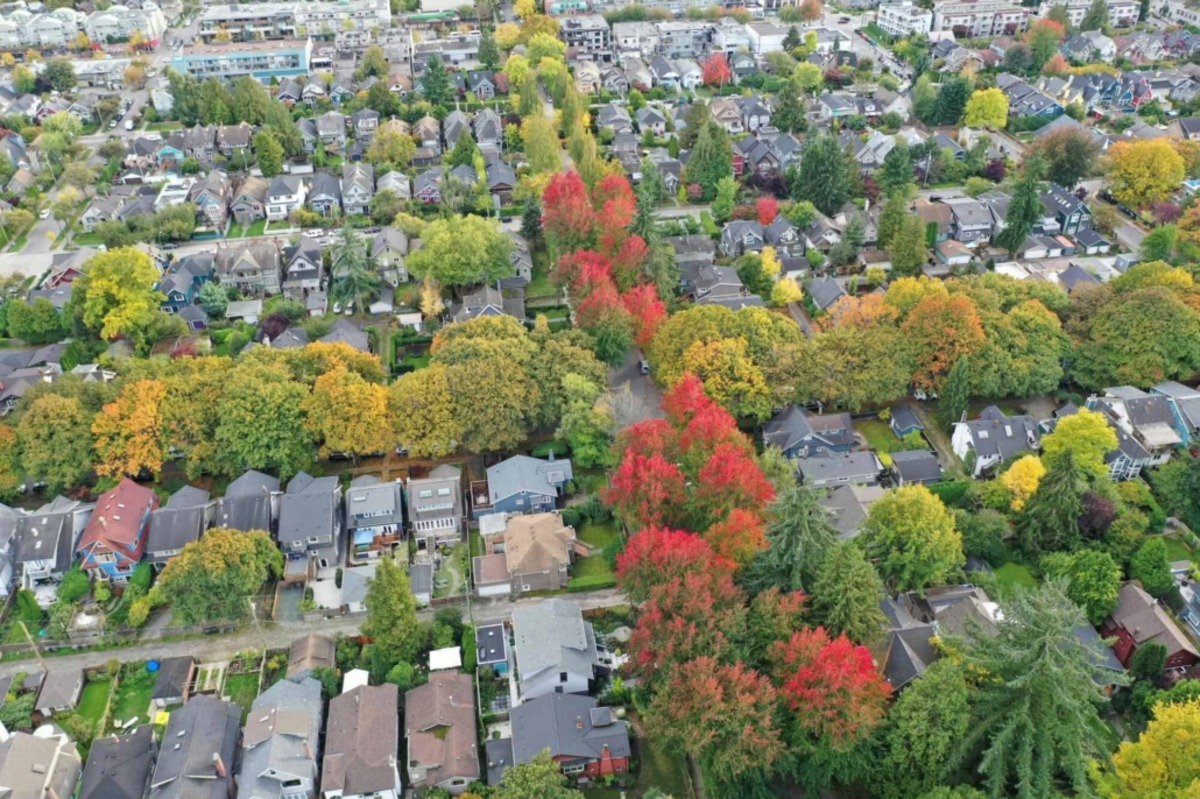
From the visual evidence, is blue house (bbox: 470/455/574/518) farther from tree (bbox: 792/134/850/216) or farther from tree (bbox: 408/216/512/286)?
tree (bbox: 792/134/850/216)

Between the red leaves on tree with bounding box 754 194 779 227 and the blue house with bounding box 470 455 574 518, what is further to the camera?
the red leaves on tree with bounding box 754 194 779 227

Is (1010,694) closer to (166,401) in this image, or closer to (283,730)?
(283,730)

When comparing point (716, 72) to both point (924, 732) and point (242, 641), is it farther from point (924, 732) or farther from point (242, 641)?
point (924, 732)

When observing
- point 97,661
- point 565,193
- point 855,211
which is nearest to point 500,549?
Result: point 97,661

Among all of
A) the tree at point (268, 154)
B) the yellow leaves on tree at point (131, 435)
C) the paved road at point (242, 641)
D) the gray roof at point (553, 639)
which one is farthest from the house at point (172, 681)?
the tree at point (268, 154)

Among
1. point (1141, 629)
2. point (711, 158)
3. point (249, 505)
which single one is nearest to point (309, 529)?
point (249, 505)

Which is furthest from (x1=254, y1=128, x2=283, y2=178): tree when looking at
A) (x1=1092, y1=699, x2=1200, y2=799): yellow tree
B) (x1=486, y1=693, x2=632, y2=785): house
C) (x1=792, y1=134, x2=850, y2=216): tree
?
(x1=1092, y1=699, x2=1200, y2=799): yellow tree
